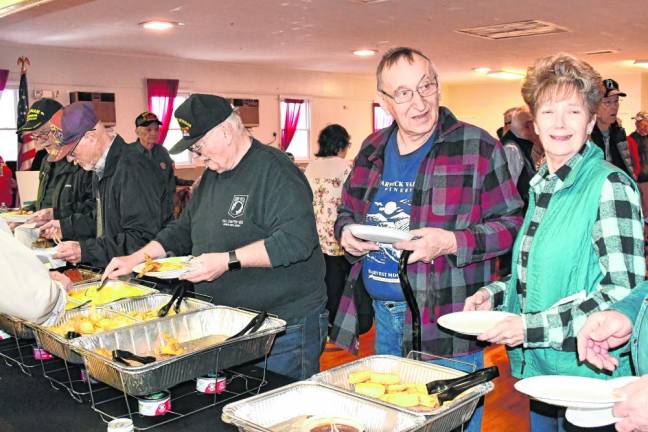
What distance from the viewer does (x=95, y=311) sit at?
5.57 ft

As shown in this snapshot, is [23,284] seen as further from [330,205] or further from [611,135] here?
[611,135]

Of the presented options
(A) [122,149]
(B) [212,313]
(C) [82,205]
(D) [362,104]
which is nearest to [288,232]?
(B) [212,313]

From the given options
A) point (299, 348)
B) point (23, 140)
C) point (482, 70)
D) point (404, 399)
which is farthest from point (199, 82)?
point (404, 399)

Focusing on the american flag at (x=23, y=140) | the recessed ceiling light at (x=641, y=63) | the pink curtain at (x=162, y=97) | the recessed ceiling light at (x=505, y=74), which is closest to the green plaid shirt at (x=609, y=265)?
the american flag at (x=23, y=140)

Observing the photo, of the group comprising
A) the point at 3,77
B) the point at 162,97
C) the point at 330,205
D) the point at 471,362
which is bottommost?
the point at 471,362

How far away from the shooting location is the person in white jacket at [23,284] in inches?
47.1

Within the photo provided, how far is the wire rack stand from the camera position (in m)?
1.29

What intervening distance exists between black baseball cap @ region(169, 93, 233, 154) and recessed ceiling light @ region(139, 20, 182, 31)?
13.3 feet

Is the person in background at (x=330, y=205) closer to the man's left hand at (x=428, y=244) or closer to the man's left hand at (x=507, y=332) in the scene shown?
Answer: the man's left hand at (x=428, y=244)

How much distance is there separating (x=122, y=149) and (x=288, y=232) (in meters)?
0.94

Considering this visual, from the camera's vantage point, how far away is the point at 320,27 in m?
5.89

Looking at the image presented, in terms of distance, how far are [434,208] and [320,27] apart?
4.60 meters

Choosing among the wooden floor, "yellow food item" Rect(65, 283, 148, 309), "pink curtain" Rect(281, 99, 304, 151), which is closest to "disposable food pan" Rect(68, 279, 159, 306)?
"yellow food item" Rect(65, 283, 148, 309)

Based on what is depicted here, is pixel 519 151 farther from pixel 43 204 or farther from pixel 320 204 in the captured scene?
pixel 43 204
